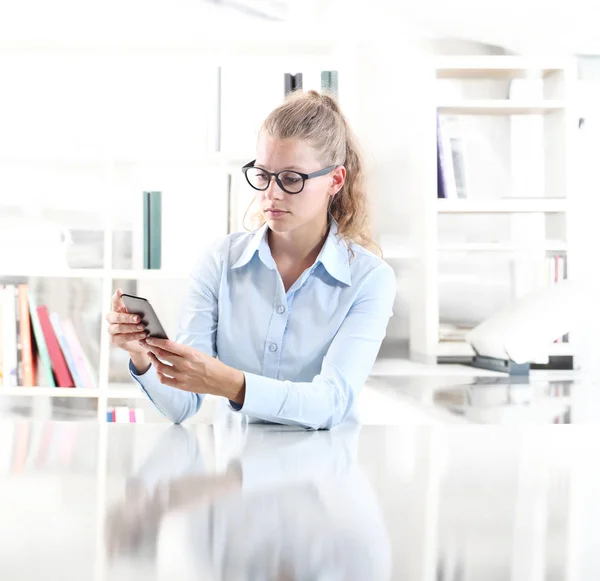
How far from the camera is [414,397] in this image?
64.1 inches

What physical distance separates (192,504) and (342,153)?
1.05 metres

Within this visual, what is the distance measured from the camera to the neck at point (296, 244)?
1552 millimetres

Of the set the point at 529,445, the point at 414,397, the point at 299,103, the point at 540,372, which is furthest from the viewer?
the point at 540,372

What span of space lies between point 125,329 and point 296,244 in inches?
19.3

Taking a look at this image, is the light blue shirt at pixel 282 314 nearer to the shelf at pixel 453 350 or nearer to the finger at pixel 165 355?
the finger at pixel 165 355

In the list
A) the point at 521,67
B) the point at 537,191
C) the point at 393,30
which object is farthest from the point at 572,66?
the point at 393,30

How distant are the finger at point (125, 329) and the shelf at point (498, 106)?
1.71 metres

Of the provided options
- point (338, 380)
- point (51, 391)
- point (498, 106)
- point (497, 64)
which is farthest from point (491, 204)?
point (51, 391)

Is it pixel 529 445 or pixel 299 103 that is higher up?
pixel 299 103

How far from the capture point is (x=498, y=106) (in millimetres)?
2594

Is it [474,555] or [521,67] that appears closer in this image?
[474,555]

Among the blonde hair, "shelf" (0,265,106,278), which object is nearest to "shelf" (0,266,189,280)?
"shelf" (0,265,106,278)

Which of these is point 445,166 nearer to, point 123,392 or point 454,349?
point 454,349

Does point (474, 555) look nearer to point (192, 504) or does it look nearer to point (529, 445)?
point (192, 504)
